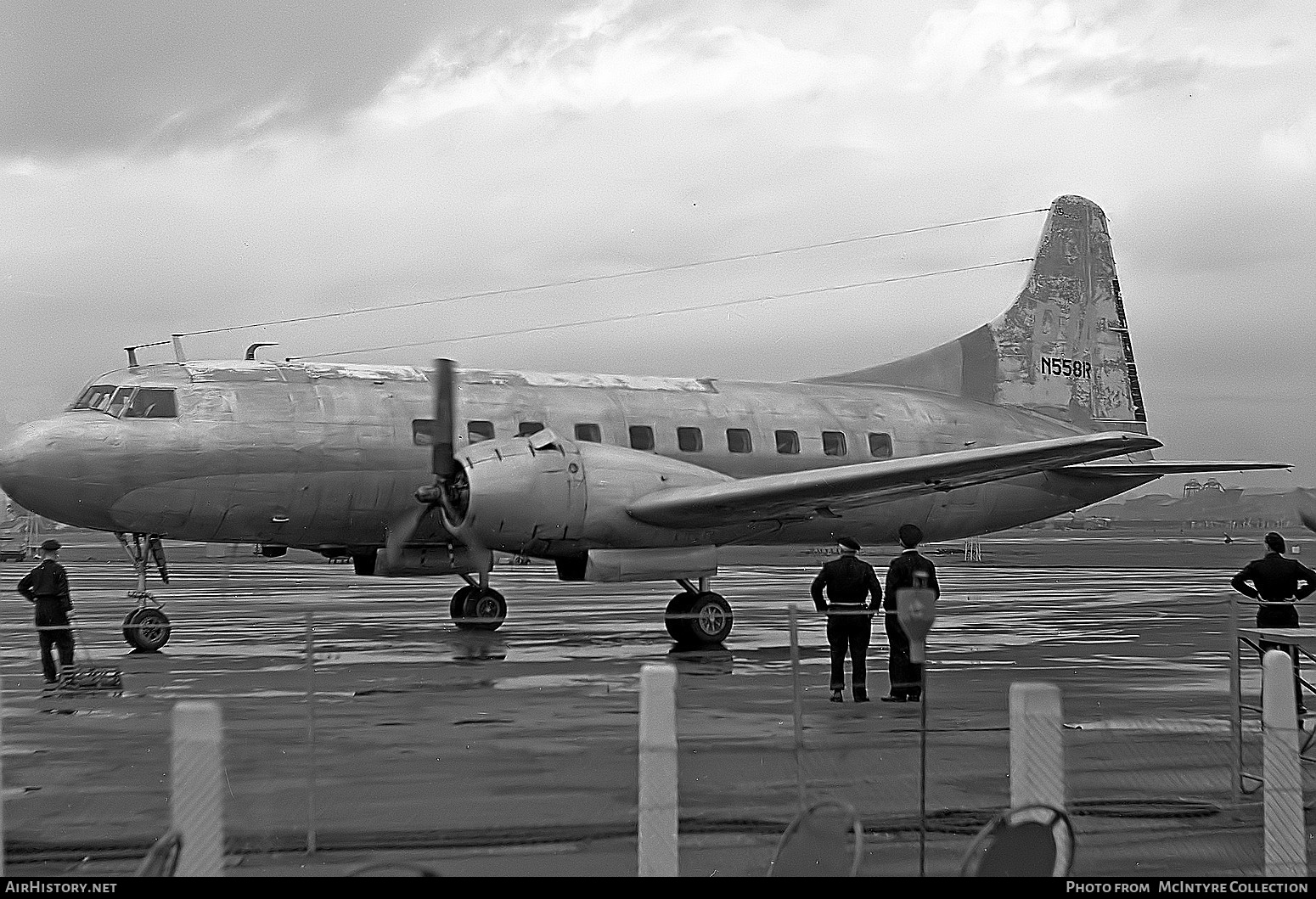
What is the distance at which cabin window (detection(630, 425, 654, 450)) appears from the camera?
19.9 meters

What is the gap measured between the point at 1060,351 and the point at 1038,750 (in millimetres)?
20306

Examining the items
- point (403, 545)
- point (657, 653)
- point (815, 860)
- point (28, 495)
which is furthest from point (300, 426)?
point (815, 860)

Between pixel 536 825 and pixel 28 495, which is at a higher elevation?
pixel 28 495

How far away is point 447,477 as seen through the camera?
1722 cm

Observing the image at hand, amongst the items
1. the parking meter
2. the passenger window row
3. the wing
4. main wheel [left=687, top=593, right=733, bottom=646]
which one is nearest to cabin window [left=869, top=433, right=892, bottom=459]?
the passenger window row

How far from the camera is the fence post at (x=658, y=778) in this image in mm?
5922

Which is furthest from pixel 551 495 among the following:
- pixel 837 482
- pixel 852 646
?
pixel 852 646

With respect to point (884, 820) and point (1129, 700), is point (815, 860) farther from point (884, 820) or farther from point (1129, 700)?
point (1129, 700)

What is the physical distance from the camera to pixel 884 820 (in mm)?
7570

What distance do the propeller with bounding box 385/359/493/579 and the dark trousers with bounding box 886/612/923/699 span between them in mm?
5920

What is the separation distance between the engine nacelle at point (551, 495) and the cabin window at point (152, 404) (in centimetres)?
364

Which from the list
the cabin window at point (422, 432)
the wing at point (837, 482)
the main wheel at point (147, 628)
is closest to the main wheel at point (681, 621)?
the wing at point (837, 482)

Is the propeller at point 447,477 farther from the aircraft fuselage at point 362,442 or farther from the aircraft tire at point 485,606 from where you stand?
the aircraft fuselage at point 362,442
